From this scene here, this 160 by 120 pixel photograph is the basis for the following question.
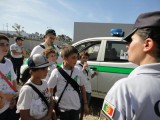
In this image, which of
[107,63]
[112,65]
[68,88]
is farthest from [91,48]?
[68,88]

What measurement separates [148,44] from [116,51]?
4.21m

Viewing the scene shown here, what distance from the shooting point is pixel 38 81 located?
2582 millimetres

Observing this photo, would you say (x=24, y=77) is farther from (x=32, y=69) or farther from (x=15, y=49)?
(x=15, y=49)

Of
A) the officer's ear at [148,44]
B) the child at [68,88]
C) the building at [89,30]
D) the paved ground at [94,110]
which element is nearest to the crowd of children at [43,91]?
the child at [68,88]

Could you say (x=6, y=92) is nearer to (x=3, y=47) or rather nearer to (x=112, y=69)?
(x=3, y=47)

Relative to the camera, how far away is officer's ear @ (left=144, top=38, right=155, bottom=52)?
3.49 ft

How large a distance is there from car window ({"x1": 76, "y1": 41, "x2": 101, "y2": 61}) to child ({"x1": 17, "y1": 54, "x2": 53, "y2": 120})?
295cm

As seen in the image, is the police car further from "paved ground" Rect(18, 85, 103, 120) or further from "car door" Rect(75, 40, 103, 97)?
"paved ground" Rect(18, 85, 103, 120)

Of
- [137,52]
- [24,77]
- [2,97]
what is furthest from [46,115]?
[137,52]

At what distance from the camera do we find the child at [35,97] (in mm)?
2371

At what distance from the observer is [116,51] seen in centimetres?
525

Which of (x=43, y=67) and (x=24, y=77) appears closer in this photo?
(x=43, y=67)

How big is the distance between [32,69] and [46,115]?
561mm

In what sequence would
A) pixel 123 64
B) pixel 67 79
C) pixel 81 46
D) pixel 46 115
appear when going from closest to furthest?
pixel 46 115, pixel 67 79, pixel 123 64, pixel 81 46
